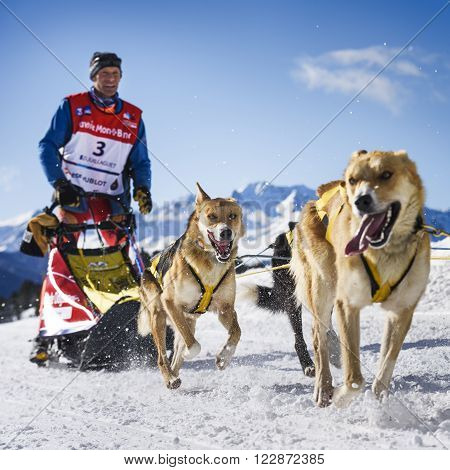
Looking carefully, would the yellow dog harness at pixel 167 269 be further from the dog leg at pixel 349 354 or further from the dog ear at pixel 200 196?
the dog leg at pixel 349 354

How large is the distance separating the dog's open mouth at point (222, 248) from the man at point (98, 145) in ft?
3.36

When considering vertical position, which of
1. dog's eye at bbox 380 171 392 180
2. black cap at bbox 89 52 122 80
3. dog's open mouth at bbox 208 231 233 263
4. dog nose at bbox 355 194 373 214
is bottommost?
dog's open mouth at bbox 208 231 233 263

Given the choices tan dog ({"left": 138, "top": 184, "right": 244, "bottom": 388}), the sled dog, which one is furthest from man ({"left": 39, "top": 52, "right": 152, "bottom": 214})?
the sled dog

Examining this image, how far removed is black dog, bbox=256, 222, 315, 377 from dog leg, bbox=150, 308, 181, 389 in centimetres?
95

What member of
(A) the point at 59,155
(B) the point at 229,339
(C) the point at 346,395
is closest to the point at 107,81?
(A) the point at 59,155

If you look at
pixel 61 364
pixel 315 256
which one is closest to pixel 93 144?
pixel 61 364

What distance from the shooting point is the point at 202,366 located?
4.76 m

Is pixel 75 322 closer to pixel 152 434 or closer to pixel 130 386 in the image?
pixel 130 386

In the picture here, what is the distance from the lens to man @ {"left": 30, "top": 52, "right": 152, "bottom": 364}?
4.94m

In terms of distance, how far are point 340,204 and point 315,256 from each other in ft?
1.27

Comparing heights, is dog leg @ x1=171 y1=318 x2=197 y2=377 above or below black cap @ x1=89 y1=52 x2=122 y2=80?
below

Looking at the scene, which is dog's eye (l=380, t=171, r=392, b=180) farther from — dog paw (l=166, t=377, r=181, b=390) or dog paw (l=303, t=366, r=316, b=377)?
dog paw (l=166, t=377, r=181, b=390)

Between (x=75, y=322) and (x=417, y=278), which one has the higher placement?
(x=417, y=278)
